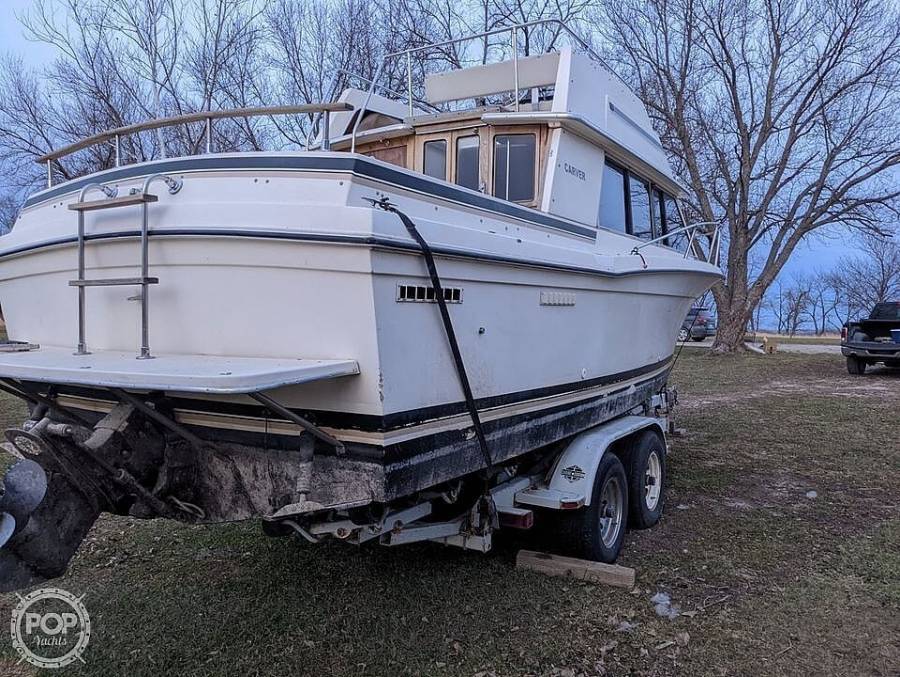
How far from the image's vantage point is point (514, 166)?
4562mm

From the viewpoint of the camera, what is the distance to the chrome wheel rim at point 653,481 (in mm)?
5242

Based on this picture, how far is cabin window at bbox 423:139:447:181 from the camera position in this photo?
4863mm

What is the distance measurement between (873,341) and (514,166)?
12.9 meters

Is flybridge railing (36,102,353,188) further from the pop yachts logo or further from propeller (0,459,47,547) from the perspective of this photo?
the pop yachts logo

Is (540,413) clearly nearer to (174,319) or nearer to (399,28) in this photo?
(174,319)

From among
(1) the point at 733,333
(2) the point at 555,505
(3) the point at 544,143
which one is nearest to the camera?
(2) the point at 555,505

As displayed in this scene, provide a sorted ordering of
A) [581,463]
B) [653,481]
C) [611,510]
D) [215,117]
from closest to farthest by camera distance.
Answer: [215,117]
[581,463]
[611,510]
[653,481]

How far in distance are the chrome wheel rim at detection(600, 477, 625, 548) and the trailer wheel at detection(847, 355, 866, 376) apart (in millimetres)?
12344

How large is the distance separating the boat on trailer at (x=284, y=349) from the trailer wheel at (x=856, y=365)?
512 inches

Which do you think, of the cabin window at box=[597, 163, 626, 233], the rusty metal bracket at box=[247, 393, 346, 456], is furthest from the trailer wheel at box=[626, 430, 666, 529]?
the rusty metal bracket at box=[247, 393, 346, 456]

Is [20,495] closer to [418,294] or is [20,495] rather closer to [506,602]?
[418,294]

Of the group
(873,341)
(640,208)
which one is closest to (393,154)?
(640,208)

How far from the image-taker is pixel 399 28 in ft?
60.7

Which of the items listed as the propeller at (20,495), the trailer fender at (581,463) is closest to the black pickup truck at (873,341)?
the trailer fender at (581,463)
